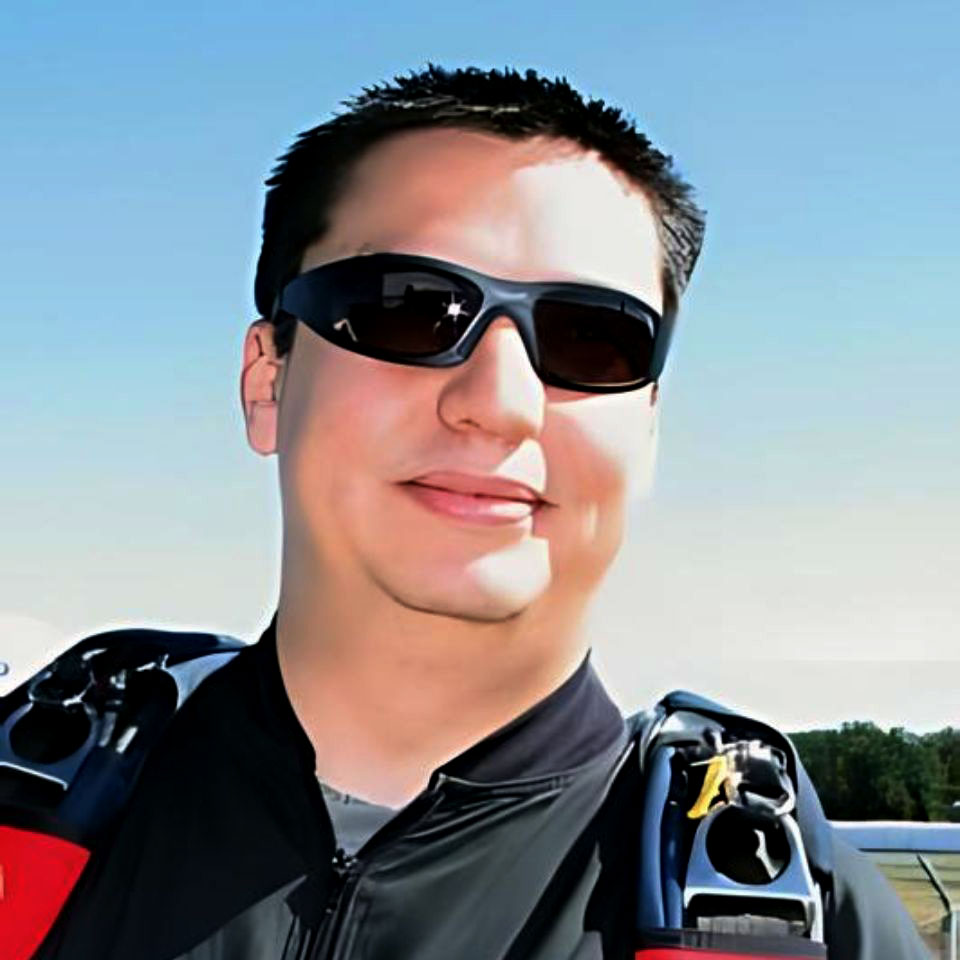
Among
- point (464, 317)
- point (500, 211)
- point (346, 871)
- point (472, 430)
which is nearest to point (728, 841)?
point (346, 871)

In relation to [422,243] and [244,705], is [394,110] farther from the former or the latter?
[244,705]

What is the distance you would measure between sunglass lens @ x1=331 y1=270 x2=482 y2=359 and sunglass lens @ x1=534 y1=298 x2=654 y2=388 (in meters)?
0.15

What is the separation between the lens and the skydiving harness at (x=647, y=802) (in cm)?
240

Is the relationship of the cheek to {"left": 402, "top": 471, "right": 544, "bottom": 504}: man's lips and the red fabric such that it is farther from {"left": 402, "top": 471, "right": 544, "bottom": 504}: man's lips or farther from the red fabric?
the red fabric

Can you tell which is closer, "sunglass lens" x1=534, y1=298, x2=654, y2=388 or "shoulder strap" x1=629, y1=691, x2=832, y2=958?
"shoulder strap" x1=629, y1=691, x2=832, y2=958

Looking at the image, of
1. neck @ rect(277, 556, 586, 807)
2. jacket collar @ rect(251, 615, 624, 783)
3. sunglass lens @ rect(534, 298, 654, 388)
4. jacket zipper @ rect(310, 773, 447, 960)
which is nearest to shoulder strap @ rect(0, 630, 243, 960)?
jacket collar @ rect(251, 615, 624, 783)

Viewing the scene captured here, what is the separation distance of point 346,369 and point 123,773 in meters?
0.96

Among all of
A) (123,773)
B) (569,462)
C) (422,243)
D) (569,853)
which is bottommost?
(569,853)

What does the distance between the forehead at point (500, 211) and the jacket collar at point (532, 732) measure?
0.86 m

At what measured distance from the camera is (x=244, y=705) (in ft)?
9.82

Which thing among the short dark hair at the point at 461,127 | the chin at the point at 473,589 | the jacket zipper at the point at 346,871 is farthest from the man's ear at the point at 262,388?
the jacket zipper at the point at 346,871

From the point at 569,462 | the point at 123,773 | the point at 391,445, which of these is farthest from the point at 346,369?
the point at 123,773

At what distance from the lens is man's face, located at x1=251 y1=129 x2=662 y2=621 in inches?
103

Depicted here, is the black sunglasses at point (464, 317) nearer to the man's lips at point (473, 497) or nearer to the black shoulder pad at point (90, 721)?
the man's lips at point (473, 497)
